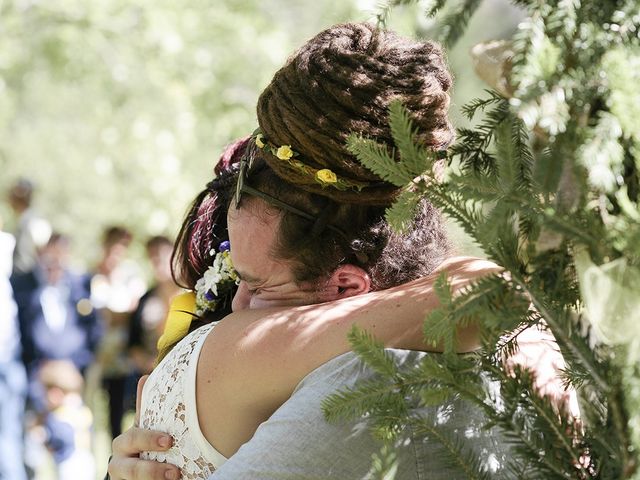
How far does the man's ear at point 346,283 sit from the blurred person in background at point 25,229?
615 cm

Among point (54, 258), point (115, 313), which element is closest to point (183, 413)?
point (115, 313)

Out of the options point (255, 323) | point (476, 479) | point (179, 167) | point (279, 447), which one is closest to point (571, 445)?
point (476, 479)

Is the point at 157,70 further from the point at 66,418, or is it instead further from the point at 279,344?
the point at 279,344

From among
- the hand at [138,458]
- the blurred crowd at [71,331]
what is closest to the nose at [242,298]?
the hand at [138,458]

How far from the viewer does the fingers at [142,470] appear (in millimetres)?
1994

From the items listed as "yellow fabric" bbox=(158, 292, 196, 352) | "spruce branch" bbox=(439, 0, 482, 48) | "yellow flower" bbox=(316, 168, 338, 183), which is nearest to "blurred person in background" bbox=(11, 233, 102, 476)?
"yellow fabric" bbox=(158, 292, 196, 352)

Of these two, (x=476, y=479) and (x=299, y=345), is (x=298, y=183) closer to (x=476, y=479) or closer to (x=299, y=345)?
(x=299, y=345)

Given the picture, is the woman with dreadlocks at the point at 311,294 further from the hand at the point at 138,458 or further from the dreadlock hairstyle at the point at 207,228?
Result: the dreadlock hairstyle at the point at 207,228

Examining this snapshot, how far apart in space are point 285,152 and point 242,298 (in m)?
0.44

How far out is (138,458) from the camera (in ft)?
6.91

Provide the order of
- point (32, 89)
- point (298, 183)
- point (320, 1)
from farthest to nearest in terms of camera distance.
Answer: point (32, 89) < point (320, 1) < point (298, 183)

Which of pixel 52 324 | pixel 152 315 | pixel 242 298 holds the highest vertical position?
pixel 242 298

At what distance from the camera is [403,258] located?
7.28ft

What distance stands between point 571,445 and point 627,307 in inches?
11.1
